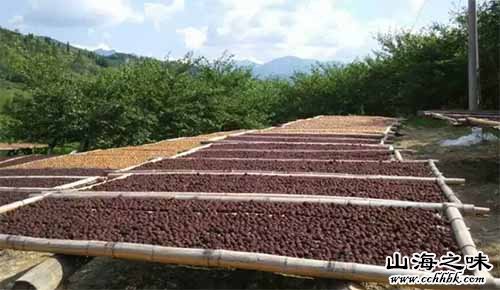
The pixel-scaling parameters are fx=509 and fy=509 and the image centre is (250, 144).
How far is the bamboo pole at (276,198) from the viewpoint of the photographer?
2754 mm

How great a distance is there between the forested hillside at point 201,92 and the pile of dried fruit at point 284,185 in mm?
8098

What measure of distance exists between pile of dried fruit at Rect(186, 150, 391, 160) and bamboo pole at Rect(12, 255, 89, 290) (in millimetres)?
2821

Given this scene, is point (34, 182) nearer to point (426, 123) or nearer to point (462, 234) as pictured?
point (462, 234)

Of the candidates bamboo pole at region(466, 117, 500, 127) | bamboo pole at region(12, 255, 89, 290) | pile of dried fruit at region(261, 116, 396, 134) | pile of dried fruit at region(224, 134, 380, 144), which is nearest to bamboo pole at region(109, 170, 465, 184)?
bamboo pole at region(466, 117, 500, 127)

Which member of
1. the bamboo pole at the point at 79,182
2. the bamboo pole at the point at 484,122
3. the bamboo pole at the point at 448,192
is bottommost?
the bamboo pole at the point at 448,192

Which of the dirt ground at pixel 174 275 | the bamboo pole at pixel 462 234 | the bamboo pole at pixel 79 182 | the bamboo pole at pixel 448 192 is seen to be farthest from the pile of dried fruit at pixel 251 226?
the bamboo pole at pixel 79 182

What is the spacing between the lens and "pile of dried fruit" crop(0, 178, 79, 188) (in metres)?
4.02

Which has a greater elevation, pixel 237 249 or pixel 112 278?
pixel 237 249

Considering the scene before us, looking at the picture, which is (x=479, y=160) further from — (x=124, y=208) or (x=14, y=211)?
(x=14, y=211)

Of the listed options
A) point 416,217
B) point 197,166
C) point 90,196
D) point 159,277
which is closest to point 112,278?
point 159,277

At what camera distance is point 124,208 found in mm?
2930

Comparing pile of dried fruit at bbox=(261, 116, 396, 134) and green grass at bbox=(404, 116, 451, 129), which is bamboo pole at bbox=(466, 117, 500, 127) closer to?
pile of dried fruit at bbox=(261, 116, 396, 134)

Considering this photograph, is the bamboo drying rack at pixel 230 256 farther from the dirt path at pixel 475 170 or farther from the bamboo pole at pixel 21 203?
the dirt path at pixel 475 170

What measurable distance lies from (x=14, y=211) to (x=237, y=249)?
1.56m
